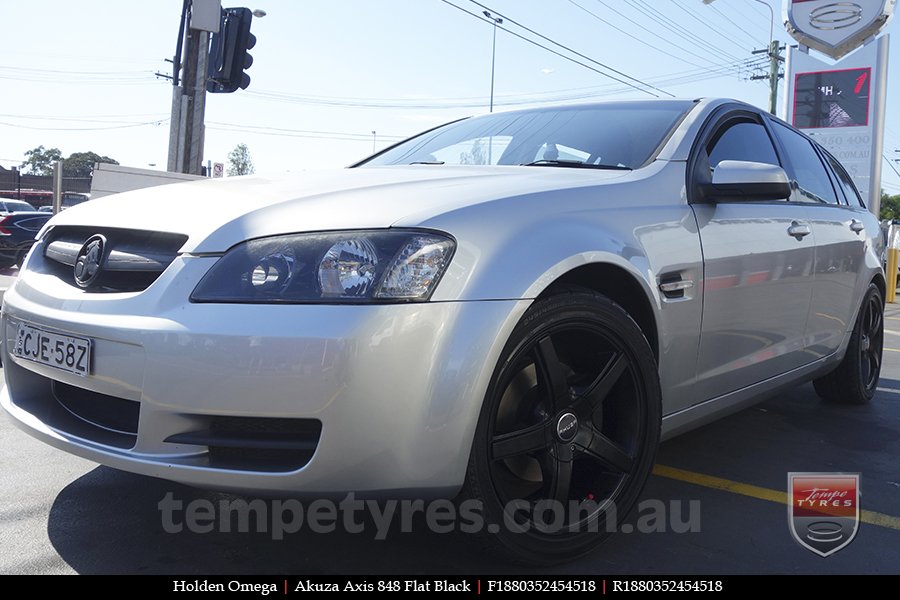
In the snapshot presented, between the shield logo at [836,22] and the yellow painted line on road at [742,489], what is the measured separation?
60.3ft

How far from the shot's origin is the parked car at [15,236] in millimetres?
13336

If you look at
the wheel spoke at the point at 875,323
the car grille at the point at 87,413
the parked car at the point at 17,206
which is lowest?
the car grille at the point at 87,413

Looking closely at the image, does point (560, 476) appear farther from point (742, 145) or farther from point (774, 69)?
point (774, 69)

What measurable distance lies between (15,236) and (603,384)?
13503 millimetres

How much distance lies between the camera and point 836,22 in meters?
18.8

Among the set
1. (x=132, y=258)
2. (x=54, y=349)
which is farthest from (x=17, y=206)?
(x=132, y=258)

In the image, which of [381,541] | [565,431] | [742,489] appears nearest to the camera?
[565,431]

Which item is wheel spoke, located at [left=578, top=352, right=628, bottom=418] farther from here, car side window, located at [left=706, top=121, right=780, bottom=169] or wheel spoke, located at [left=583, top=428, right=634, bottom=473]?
car side window, located at [left=706, top=121, right=780, bottom=169]

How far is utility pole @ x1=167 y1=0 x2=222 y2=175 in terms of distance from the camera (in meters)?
9.06

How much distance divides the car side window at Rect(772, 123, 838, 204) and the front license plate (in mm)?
2927

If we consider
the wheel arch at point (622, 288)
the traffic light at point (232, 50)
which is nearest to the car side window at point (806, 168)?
the wheel arch at point (622, 288)

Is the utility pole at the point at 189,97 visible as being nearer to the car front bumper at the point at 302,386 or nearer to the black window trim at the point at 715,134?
the black window trim at the point at 715,134

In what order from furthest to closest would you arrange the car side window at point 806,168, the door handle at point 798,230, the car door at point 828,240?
the car side window at point 806,168 < the car door at point 828,240 < the door handle at point 798,230

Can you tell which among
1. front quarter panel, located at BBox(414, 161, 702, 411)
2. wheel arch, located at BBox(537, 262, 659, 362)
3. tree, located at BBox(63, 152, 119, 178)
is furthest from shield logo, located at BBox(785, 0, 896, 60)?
tree, located at BBox(63, 152, 119, 178)
